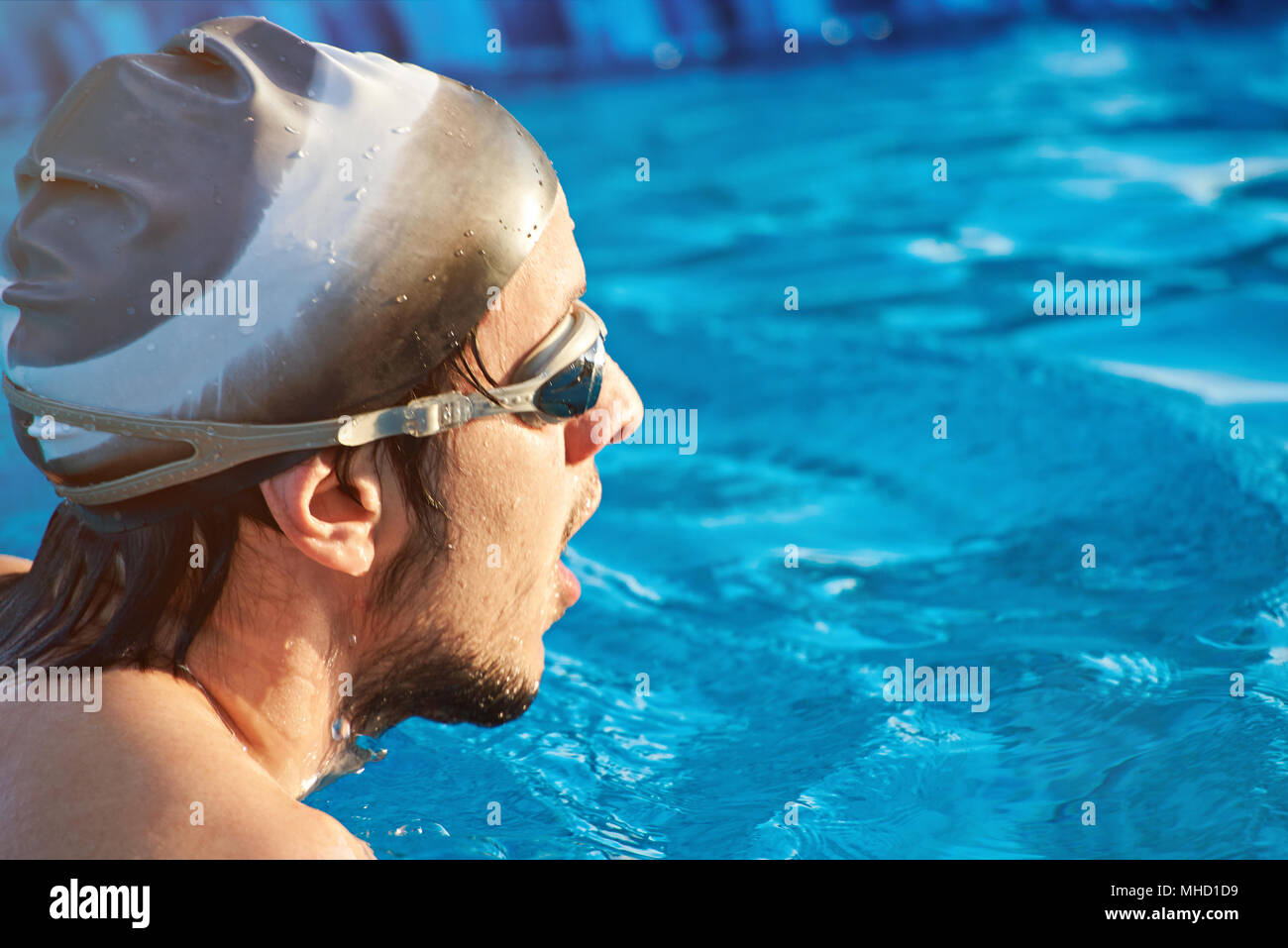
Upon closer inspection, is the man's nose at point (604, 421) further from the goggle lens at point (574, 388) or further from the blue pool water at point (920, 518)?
the blue pool water at point (920, 518)

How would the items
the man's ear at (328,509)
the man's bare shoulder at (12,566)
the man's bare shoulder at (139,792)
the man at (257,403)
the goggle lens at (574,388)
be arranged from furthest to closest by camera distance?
the man's bare shoulder at (12,566) < the goggle lens at (574,388) < the man's ear at (328,509) < the man at (257,403) < the man's bare shoulder at (139,792)

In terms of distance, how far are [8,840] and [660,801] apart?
1.64 m

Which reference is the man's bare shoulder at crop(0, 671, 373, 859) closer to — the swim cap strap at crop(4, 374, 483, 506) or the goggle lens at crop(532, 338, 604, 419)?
the swim cap strap at crop(4, 374, 483, 506)

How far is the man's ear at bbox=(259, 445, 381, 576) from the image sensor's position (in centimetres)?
200

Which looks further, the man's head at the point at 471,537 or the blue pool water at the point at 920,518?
the blue pool water at the point at 920,518

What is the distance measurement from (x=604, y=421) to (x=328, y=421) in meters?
0.55

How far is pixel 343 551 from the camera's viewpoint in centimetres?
202

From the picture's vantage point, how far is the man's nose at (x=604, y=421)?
2.34 meters

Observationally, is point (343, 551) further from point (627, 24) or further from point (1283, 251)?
point (627, 24)

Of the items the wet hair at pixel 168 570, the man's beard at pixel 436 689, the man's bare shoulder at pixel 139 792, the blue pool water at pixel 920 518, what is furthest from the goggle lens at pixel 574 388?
the blue pool water at pixel 920 518

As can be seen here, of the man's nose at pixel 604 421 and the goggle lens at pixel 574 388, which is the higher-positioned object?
the goggle lens at pixel 574 388

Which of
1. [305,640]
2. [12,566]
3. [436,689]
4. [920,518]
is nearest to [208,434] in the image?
[305,640]

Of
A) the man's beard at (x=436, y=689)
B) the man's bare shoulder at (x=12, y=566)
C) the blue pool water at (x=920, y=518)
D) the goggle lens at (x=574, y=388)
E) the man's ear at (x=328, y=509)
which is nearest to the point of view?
the man's ear at (x=328, y=509)
